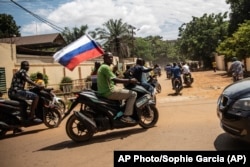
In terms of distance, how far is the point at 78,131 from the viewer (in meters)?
6.51

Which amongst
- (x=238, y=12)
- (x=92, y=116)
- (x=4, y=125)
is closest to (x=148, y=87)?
(x=92, y=116)

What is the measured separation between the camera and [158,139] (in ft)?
19.7

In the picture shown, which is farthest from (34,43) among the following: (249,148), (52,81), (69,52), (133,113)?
(249,148)

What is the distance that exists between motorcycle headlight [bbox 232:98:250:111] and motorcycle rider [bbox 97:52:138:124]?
8.19ft

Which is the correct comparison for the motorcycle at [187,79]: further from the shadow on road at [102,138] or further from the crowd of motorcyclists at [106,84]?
the shadow on road at [102,138]

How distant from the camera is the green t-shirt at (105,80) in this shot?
649 cm

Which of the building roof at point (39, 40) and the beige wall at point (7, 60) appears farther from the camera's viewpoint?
the building roof at point (39, 40)

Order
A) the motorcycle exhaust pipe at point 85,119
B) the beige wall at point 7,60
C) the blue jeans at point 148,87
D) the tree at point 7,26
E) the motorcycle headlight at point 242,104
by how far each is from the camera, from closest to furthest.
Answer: the motorcycle headlight at point 242,104
the motorcycle exhaust pipe at point 85,119
the blue jeans at point 148,87
the beige wall at point 7,60
the tree at point 7,26

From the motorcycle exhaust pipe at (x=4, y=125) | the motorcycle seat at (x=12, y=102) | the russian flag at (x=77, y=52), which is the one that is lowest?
the motorcycle exhaust pipe at (x=4, y=125)

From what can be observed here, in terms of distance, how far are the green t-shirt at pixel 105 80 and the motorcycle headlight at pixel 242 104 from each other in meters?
2.65

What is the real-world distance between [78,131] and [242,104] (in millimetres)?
3306

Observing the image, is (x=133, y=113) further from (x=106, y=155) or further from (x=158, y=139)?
(x=106, y=155)

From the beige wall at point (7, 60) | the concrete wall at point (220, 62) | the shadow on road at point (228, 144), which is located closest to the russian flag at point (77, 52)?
the shadow on road at point (228, 144)

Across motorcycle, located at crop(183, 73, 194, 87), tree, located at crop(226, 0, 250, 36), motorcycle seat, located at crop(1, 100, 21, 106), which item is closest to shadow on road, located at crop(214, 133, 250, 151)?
motorcycle seat, located at crop(1, 100, 21, 106)
